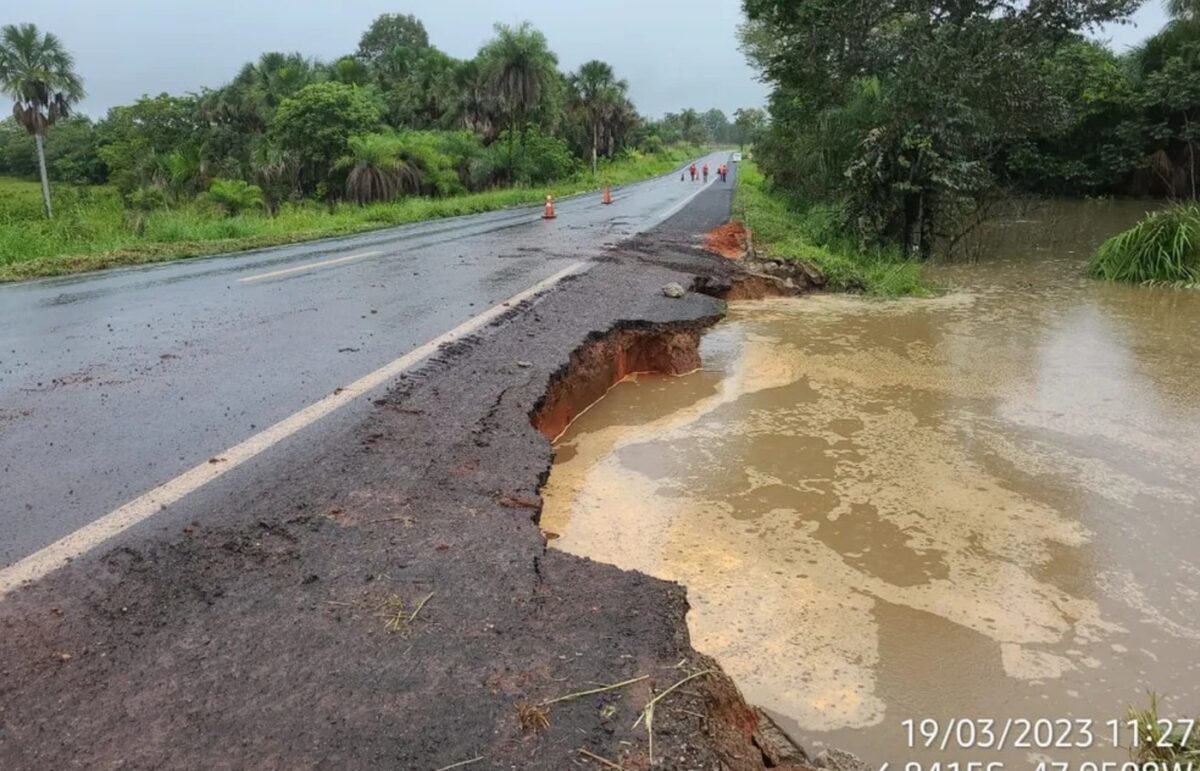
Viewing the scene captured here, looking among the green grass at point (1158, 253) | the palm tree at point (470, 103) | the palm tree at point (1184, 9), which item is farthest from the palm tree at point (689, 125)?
the green grass at point (1158, 253)

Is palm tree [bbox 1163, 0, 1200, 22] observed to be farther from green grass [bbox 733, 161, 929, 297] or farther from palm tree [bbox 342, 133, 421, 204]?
palm tree [bbox 342, 133, 421, 204]

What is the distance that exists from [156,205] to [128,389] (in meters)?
30.3

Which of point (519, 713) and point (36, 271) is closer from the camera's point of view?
point (519, 713)

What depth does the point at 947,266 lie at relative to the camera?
49.0 feet

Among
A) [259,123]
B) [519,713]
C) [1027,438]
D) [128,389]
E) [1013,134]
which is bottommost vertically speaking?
[1027,438]

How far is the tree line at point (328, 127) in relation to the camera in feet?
105

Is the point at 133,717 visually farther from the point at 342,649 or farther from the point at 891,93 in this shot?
the point at 891,93

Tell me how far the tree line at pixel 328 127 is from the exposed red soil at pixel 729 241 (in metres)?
19.1

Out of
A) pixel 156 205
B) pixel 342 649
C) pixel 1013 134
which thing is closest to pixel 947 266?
pixel 1013 134

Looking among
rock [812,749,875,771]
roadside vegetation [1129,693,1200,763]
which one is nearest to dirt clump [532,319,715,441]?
rock [812,749,875,771]

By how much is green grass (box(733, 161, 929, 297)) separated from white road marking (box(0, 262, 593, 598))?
7268mm

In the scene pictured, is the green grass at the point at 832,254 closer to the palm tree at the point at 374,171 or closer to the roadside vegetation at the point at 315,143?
the roadside vegetation at the point at 315,143

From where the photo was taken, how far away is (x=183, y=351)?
606 cm

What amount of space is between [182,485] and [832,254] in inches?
466
